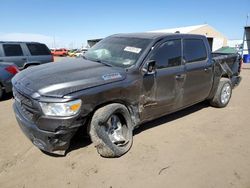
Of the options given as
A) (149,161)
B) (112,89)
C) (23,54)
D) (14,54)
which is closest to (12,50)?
(14,54)

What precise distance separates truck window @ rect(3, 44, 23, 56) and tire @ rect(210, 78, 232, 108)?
24.8 ft

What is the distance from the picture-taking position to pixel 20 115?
316cm

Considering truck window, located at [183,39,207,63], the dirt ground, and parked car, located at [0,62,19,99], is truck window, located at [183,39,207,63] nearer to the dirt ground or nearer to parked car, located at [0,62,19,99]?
the dirt ground

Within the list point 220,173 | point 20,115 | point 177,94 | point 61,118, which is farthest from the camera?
point 177,94

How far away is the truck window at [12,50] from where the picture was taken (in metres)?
8.50

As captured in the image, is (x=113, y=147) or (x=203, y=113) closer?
(x=113, y=147)

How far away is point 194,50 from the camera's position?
4.62 meters

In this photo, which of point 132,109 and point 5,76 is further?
point 5,76

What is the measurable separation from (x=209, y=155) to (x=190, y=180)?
0.79 meters

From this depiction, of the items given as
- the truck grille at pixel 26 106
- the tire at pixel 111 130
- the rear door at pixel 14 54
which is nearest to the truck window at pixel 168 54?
the tire at pixel 111 130

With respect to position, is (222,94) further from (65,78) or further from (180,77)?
(65,78)

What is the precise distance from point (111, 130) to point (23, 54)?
7.13 metres

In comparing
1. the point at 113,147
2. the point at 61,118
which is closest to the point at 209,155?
the point at 113,147

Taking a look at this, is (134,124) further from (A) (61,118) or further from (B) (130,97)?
(A) (61,118)
